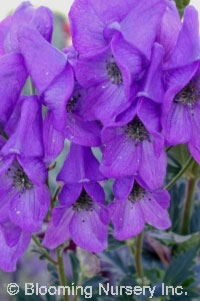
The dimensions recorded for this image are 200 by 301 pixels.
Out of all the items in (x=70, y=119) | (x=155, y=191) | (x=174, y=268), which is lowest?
(x=174, y=268)

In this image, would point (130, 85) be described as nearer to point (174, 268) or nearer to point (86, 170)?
point (86, 170)

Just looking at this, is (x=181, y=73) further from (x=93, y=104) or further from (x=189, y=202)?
(x=189, y=202)

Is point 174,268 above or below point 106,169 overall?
below

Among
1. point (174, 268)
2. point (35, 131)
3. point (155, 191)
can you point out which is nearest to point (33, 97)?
point (35, 131)

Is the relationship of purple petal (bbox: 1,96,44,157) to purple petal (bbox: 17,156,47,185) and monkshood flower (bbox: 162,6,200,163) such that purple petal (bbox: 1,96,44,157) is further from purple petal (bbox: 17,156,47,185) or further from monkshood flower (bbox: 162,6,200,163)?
monkshood flower (bbox: 162,6,200,163)

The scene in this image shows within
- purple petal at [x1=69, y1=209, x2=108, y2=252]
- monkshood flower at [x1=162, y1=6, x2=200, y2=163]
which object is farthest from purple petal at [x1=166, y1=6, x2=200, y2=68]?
purple petal at [x1=69, y1=209, x2=108, y2=252]

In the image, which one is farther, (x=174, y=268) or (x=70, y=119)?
(x=174, y=268)

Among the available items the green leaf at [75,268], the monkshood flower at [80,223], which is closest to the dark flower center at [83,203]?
the monkshood flower at [80,223]
